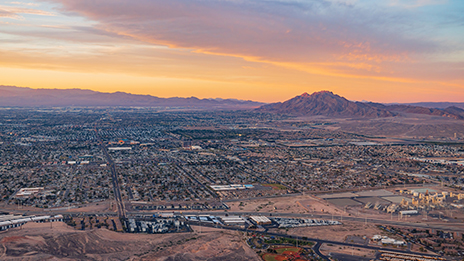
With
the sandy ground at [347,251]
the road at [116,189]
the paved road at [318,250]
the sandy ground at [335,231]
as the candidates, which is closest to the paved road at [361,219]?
the sandy ground at [335,231]

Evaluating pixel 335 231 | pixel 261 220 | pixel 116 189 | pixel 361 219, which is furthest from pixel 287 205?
pixel 116 189

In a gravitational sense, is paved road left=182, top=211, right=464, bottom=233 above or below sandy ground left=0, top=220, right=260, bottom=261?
above

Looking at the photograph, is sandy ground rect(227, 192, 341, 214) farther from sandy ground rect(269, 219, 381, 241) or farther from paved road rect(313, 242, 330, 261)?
paved road rect(313, 242, 330, 261)

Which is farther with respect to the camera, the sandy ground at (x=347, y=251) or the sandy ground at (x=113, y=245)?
the sandy ground at (x=347, y=251)

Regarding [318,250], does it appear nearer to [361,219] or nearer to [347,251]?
[347,251]

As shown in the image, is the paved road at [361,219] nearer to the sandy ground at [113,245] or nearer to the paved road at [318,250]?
the sandy ground at [113,245]

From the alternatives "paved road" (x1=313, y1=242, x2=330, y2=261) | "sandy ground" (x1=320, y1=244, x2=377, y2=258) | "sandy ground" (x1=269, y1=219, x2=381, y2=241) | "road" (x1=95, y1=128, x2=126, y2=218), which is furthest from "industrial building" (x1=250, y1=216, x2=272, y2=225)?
"road" (x1=95, y1=128, x2=126, y2=218)

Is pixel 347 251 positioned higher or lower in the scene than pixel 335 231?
lower

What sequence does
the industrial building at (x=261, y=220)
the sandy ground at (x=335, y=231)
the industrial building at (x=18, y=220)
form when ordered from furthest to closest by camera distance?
the industrial building at (x=261, y=220) < the sandy ground at (x=335, y=231) < the industrial building at (x=18, y=220)

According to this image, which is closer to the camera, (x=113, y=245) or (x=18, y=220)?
(x=113, y=245)
